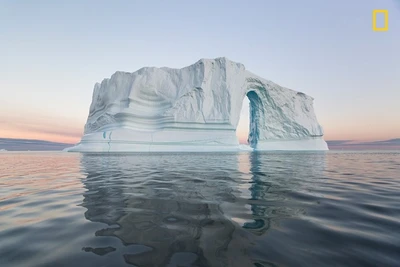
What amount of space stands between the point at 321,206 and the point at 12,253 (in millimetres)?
3429

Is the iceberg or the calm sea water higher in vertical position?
the iceberg

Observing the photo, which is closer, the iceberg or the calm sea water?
the calm sea water

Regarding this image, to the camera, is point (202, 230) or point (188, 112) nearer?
point (202, 230)

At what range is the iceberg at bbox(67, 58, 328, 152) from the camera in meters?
26.8

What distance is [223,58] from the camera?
2964 cm

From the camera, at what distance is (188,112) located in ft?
91.8

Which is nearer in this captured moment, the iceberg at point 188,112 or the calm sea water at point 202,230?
the calm sea water at point 202,230

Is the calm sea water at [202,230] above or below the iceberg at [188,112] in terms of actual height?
below

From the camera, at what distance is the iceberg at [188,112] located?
26812 millimetres

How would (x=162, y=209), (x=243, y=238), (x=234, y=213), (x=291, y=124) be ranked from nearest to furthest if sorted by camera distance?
(x=243, y=238) < (x=234, y=213) < (x=162, y=209) < (x=291, y=124)

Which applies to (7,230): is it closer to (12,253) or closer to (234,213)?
(12,253)

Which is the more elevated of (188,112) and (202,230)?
(188,112)

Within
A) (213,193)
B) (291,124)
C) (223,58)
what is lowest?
(213,193)

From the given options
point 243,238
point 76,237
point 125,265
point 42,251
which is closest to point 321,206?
point 243,238
